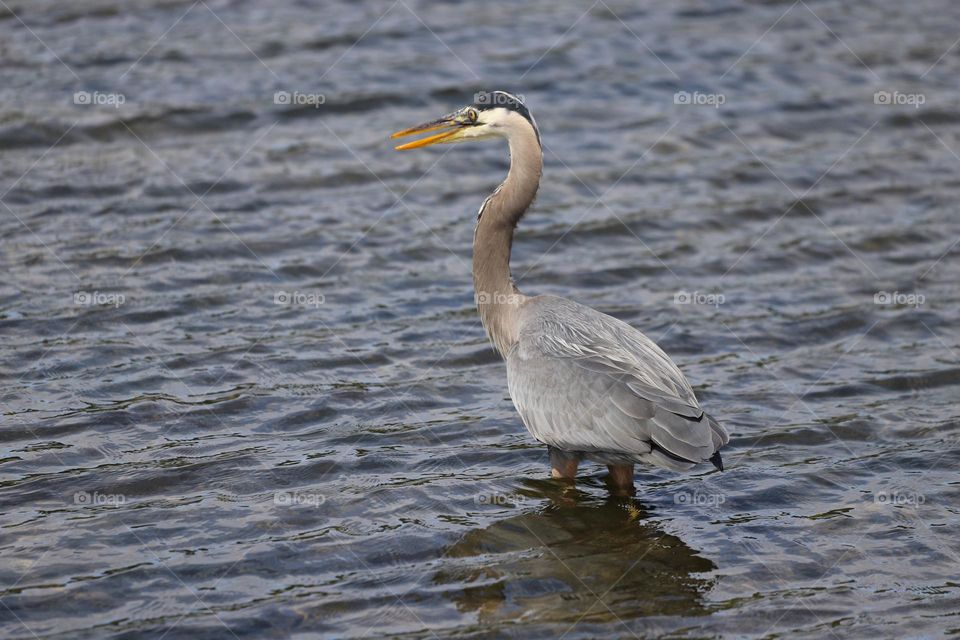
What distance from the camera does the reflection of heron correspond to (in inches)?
274

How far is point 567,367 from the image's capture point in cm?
822
